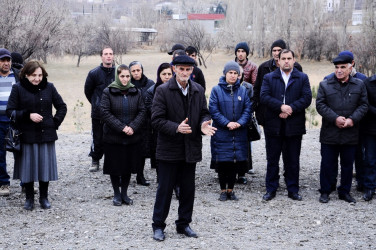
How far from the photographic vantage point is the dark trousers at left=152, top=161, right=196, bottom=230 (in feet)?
17.5

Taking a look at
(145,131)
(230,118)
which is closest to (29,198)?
(145,131)

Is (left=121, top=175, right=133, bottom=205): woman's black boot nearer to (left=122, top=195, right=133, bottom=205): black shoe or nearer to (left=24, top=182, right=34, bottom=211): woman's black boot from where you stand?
(left=122, top=195, right=133, bottom=205): black shoe

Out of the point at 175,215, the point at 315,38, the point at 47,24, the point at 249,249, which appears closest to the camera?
the point at 249,249

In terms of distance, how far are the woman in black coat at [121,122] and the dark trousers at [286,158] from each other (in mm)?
1862

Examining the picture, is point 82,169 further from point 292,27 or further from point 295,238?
point 292,27

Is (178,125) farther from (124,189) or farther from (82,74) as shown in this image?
(82,74)

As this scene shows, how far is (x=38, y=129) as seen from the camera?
6.49 m

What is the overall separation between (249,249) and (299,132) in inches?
89.8

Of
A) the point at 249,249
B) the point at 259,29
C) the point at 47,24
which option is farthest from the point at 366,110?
the point at 259,29

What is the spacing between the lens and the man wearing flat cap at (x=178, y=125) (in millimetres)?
5215

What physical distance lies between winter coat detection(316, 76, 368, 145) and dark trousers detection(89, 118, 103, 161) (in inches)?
142


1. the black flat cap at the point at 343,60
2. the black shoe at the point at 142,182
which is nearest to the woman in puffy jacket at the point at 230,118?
the black flat cap at the point at 343,60

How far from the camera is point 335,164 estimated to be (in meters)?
7.08

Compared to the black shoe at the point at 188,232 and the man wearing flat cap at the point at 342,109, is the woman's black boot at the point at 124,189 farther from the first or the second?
the man wearing flat cap at the point at 342,109
